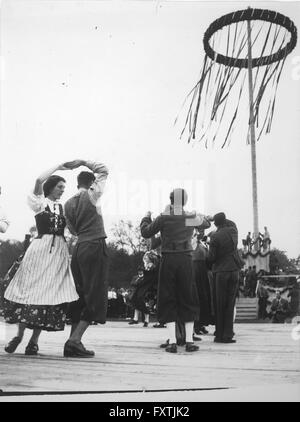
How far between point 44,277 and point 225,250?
1972 millimetres

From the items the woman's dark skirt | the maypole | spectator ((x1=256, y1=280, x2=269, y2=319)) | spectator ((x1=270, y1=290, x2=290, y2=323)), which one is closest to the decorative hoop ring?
the maypole

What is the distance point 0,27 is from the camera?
11.9 ft

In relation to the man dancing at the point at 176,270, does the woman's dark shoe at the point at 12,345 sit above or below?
below

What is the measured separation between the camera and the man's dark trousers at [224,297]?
489 cm

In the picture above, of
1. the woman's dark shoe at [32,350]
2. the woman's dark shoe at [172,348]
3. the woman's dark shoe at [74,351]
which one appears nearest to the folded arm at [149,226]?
the woman's dark shoe at [172,348]

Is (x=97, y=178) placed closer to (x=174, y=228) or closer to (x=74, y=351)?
(x=174, y=228)

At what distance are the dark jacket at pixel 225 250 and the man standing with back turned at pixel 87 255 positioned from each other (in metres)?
1.57

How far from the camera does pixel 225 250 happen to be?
502cm

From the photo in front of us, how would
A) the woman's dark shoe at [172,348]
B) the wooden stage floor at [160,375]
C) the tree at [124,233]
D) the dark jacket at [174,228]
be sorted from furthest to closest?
the dark jacket at [174,228], the woman's dark shoe at [172,348], the tree at [124,233], the wooden stage floor at [160,375]

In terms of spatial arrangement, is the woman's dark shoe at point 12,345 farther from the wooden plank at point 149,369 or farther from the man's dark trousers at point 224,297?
the man's dark trousers at point 224,297

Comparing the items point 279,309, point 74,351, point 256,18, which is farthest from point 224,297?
point 256,18

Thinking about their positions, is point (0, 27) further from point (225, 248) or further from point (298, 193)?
point (225, 248)
